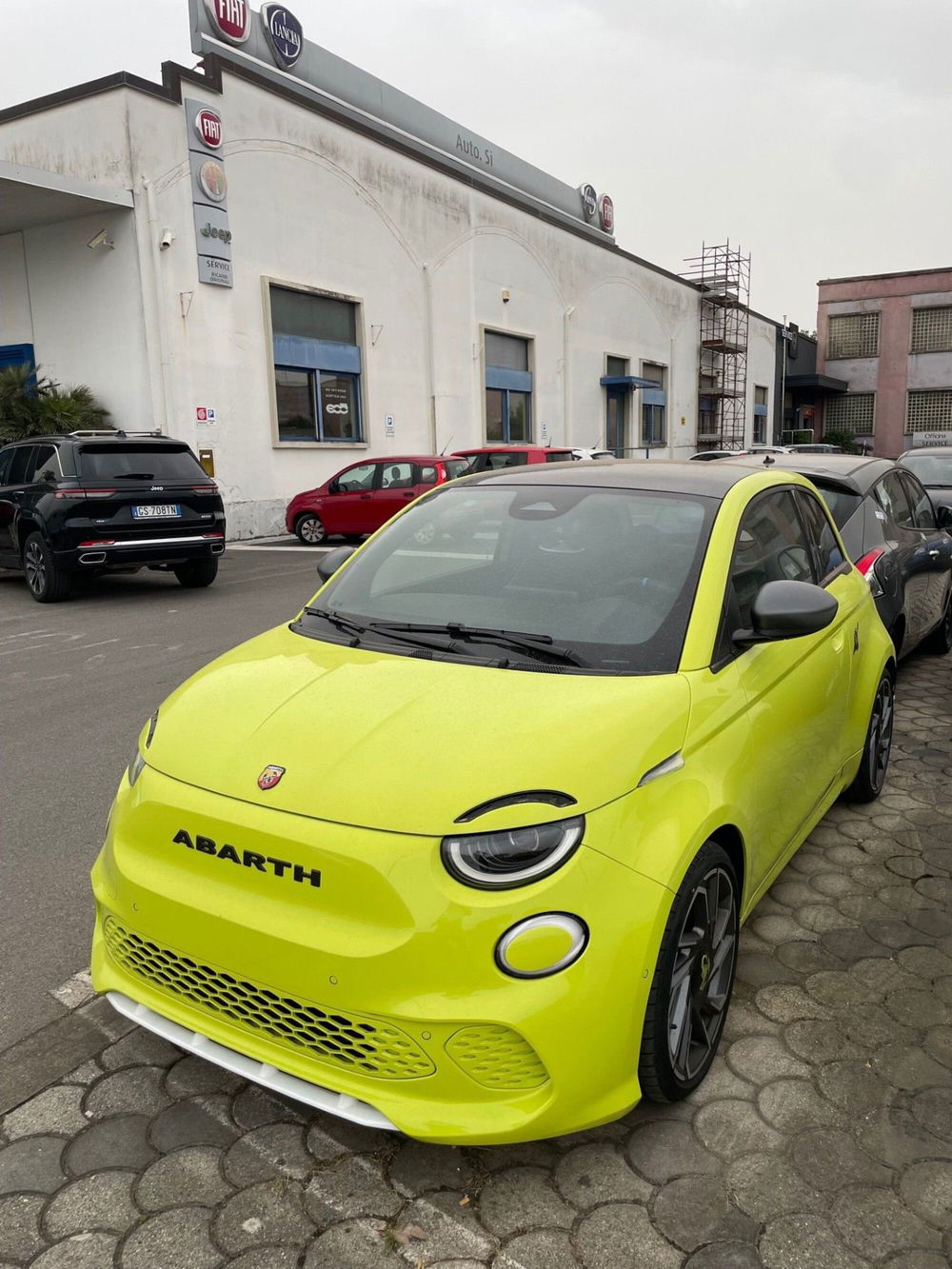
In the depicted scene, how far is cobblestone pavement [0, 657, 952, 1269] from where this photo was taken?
197 cm

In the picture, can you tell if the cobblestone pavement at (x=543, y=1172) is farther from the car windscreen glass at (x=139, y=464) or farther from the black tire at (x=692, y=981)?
the car windscreen glass at (x=139, y=464)

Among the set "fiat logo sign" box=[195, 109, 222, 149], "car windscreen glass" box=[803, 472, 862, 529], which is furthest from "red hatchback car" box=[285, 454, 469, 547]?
"car windscreen glass" box=[803, 472, 862, 529]

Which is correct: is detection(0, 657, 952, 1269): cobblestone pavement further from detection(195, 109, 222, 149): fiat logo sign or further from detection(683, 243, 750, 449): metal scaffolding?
detection(683, 243, 750, 449): metal scaffolding

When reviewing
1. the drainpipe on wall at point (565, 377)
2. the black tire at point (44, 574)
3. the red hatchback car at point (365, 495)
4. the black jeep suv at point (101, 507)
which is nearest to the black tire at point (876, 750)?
the black jeep suv at point (101, 507)

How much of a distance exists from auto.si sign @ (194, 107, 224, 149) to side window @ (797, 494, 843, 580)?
15.6 metres

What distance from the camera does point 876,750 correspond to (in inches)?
171

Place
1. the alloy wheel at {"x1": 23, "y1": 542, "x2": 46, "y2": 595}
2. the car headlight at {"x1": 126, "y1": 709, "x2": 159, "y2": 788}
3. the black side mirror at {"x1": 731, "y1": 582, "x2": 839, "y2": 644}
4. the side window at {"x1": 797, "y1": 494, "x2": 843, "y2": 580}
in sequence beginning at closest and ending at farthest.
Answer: the car headlight at {"x1": 126, "y1": 709, "x2": 159, "y2": 788}
the black side mirror at {"x1": 731, "y1": 582, "x2": 839, "y2": 644}
the side window at {"x1": 797, "y1": 494, "x2": 843, "y2": 580}
the alloy wheel at {"x1": 23, "y1": 542, "x2": 46, "y2": 595}

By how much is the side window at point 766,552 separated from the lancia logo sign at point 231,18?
59.4 ft

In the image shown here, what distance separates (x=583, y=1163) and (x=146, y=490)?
30.4 feet

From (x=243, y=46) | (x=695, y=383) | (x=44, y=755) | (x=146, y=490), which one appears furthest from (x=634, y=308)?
(x=44, y=755)

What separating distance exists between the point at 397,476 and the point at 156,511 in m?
6.24

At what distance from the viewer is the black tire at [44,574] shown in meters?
10.2

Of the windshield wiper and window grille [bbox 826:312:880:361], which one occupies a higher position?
window grille [bbox 826:312:880:361]

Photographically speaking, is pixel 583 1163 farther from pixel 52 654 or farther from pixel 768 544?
pixel 52 654
